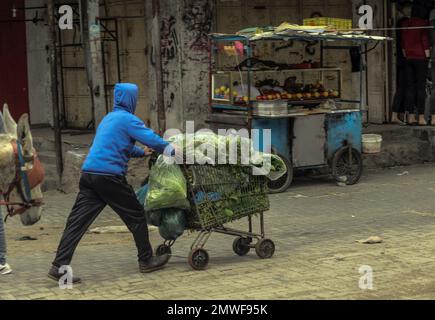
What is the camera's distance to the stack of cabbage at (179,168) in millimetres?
7066

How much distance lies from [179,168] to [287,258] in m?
1.49

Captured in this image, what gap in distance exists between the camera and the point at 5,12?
15719 millimetres

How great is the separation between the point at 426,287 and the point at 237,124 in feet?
17.1

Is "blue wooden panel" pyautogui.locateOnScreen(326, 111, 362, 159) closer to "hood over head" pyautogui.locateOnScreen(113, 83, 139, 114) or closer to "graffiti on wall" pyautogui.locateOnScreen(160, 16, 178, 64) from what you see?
"graffiti on wall" pyautogui.locateOnScreen(160, 16, 178, 64)

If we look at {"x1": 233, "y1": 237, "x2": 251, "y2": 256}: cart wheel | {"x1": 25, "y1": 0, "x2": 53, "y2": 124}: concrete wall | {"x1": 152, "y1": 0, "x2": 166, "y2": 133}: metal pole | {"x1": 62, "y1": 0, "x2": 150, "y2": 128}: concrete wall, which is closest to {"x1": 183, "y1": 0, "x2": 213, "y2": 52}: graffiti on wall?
{"x1": 152, "y1": 0, "x2": 166, "y2": 133}: metal pole

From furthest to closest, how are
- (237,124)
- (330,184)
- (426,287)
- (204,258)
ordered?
1. (330,184)
2. (237,124)
3. (204,258)
4. (426,287)

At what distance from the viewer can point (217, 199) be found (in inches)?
288

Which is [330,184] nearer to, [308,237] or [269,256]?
[308,237]

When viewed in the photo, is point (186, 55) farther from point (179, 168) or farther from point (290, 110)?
point (179, 168)

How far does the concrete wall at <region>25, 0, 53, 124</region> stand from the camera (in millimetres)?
15961

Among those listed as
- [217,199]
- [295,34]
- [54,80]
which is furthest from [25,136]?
[54,80]

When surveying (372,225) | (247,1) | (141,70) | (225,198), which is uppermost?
(247,1)

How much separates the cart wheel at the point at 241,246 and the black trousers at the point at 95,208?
1.19m

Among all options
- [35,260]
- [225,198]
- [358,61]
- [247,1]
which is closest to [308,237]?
[225,198]
